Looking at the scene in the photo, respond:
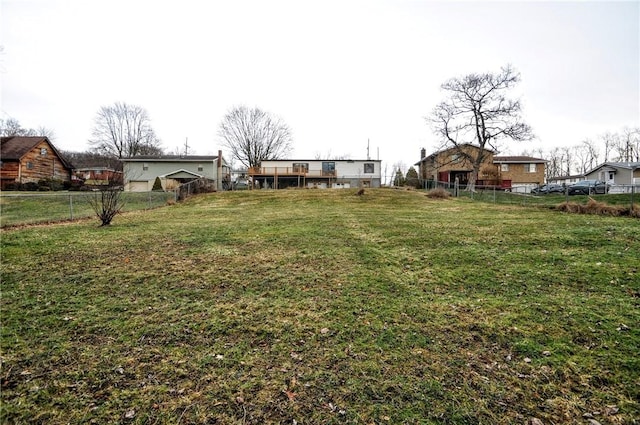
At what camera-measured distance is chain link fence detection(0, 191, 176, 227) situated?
1219 cm

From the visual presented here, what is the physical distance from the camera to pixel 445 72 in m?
28.6

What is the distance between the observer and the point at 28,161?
101 ft

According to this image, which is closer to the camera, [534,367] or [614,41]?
[534,367]

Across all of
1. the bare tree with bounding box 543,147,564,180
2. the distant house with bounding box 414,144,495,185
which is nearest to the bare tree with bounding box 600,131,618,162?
the bare tree with bounding box 543,147,564,180

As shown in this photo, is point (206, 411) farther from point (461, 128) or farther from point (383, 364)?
point (461, 128)

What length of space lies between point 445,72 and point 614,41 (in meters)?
18.5

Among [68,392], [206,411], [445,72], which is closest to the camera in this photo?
[206,411]

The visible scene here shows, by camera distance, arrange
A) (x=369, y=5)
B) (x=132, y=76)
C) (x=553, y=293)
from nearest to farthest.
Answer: (x=553, y=293)
(x=369, y=5)
(x=132, y=76)

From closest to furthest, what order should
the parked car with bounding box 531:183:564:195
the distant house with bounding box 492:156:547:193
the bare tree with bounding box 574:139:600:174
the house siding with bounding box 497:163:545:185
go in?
1. the parked car with bounding box 531:183:564:195
2. the distant house with bounding box 492:156:547:193
3. the house siding with bounding box 497:163:545:185
4. the bare tree with bounding box 574:139:600:174

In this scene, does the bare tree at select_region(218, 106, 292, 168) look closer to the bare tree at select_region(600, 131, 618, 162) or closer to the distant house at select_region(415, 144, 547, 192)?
the distant house at select_region(415, 144, 547, 192)

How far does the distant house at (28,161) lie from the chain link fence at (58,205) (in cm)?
1766

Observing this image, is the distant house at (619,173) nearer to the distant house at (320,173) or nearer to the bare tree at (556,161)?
the bare tree at (556,161)

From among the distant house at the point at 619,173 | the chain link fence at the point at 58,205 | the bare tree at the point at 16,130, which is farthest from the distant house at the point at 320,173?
the bare tree at the point at 16,130

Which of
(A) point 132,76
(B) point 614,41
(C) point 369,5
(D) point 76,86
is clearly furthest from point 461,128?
(D) point 76,86
